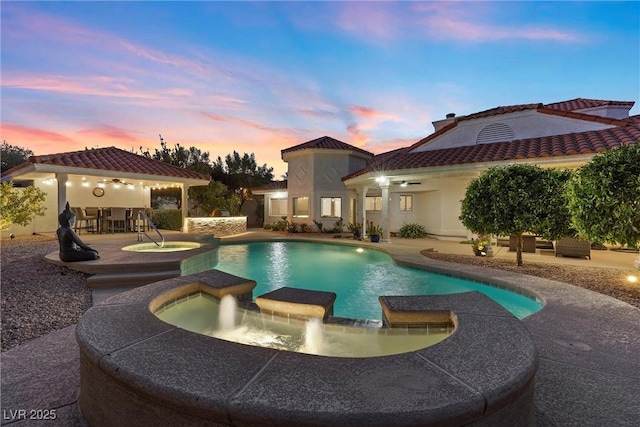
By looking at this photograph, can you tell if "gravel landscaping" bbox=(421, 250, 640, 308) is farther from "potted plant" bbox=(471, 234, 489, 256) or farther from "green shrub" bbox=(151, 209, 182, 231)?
"green shrub" bbox=(151, 209, 182, 231)

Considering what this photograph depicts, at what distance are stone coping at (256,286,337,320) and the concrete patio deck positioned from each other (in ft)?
7.33

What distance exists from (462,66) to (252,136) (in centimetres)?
1475

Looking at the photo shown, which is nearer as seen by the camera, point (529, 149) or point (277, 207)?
Answer: point (529, 149)

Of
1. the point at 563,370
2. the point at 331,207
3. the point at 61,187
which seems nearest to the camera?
the point at 563,370

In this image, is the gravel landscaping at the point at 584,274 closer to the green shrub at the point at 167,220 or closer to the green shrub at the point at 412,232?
the green shrub at the point at 412,232

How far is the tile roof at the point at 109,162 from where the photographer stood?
1101 centimetres

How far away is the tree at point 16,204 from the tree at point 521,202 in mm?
17285

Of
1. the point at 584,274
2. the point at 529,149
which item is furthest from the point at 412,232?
the point at 584,274

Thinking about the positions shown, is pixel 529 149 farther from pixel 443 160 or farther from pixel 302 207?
pixel 302 207

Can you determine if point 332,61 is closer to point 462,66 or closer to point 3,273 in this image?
point 462,66

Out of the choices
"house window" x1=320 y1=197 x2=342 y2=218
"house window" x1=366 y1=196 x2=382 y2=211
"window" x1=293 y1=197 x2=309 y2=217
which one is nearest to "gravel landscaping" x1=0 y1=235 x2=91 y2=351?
"house window" x1=320 y1=197 x2=342 y2=218

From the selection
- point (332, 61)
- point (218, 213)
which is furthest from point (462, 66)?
point (218, 213)

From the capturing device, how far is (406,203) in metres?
19.0

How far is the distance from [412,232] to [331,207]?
20.0ft
